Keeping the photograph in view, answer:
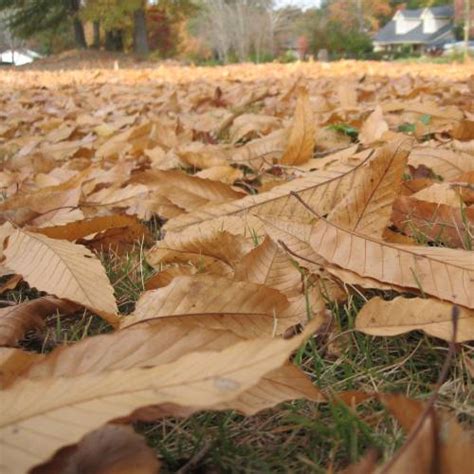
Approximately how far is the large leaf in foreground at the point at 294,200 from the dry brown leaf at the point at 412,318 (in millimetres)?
389

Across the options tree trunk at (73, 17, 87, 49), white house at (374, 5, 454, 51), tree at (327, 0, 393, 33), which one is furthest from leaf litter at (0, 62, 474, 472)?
white house at (374, 5, 454, 51)

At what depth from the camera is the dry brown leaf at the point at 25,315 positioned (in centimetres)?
90

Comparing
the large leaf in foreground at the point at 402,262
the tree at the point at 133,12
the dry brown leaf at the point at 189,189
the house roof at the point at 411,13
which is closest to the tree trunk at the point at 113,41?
the tree at the point at 133,12

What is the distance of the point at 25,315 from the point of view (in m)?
0.96

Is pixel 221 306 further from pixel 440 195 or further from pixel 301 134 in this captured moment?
pixel 301 134

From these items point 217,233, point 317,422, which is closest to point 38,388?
point 317,422

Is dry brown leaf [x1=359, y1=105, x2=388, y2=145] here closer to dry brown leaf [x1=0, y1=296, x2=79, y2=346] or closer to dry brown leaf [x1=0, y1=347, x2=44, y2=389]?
dry brown leaf [x1=0, y1=296, x2=79, y2=346]

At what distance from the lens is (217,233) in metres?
1.08

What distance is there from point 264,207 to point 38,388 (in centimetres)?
78

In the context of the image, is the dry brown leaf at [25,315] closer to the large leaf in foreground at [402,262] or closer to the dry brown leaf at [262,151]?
the large leaf in foreground at [402,262]

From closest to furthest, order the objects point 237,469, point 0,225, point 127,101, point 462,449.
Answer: point 462,449 < point 237,469 < point 0,225 < point 127,101

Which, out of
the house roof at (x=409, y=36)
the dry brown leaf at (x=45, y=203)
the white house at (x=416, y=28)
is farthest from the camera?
the white house at (x=416, y=28)

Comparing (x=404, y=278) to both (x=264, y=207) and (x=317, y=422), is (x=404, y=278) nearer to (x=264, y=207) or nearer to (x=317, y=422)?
(x=317, y=422)

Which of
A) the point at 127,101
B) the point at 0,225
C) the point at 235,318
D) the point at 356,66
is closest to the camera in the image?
the point at 235,318
